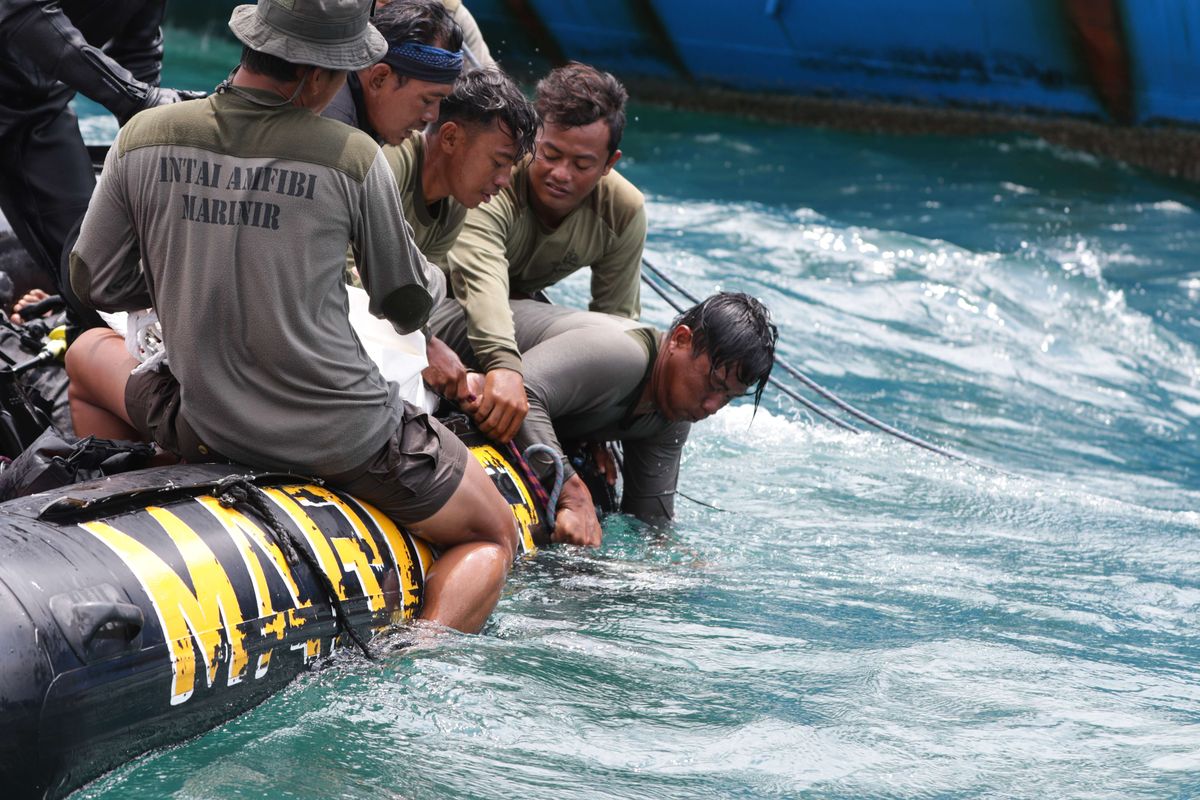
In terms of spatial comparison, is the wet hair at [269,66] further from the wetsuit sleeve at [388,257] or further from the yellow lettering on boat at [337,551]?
the yellow lettering on boat at [337,551]

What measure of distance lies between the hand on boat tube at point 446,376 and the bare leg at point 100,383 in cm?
84

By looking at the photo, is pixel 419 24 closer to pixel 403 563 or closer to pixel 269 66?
pixel 269 66

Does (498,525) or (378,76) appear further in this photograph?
(378,76)

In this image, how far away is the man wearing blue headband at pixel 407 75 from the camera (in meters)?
3.75

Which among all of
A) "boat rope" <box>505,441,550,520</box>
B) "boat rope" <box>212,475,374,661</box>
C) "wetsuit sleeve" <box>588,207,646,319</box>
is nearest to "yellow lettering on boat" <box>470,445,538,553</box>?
"boat rope" <box>505,441,550,520</box>

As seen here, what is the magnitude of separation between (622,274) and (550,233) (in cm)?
33

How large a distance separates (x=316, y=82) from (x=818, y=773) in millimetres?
1757

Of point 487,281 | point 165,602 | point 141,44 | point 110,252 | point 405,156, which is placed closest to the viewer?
point 165,602

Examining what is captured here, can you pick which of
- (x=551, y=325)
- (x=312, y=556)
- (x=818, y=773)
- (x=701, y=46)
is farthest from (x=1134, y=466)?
(x=701, y=46)

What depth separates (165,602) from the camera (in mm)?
2730

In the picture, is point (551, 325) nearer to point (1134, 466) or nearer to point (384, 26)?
point (384, 26)

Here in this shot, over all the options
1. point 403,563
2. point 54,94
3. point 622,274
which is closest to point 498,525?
point 403,563

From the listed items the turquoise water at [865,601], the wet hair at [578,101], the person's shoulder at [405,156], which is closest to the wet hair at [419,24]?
the person's shoulder at [405,156]

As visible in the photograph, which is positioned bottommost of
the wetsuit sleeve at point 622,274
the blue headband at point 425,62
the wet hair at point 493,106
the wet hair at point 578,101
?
the wetsuit sleeve at point 622,274
